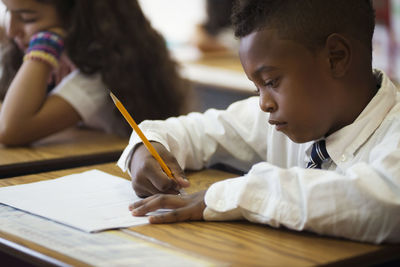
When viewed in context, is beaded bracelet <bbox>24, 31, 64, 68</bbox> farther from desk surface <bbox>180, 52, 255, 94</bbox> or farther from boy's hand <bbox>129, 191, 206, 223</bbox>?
desk surface <bbox>180, 52, 255, 94</bbox>

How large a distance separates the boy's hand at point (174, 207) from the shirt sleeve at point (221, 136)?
32 centimetres

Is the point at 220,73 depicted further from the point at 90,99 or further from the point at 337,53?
the point at 337,53

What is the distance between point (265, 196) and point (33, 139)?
98cm

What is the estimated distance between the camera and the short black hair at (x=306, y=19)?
1180mm

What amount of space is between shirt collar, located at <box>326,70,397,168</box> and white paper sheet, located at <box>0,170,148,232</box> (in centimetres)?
37

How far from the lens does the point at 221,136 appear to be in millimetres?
1562

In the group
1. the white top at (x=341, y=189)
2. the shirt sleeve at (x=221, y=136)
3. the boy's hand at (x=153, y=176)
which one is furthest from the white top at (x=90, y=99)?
the white top at (x=341, y=189)

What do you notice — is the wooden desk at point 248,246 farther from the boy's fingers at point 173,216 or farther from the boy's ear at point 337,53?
the boy's ear at point 337,53

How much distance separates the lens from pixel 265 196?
1096mm

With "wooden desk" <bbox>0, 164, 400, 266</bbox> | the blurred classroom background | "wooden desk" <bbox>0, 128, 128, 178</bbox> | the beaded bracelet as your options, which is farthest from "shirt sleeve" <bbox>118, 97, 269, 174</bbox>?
the blurred classroom background

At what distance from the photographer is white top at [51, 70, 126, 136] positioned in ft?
6.48

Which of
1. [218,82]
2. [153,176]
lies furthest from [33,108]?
[218,82]

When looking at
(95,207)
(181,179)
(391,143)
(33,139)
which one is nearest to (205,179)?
(181,179)

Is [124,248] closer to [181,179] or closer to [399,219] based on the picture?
[181,179]
